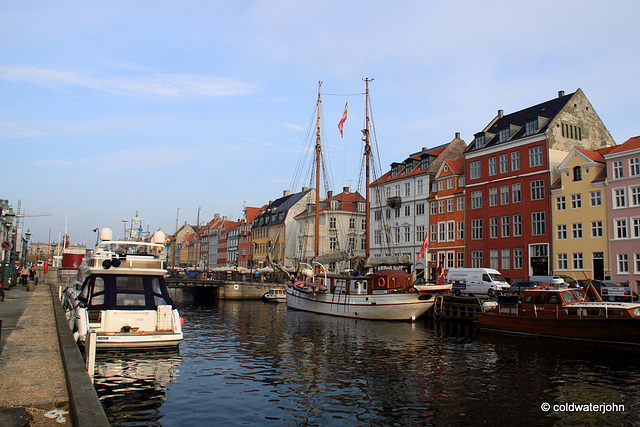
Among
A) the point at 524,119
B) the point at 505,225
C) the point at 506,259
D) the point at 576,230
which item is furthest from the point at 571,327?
the point at 524,119

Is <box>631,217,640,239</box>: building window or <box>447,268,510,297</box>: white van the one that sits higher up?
<box>631,217,640,239</box>: building window

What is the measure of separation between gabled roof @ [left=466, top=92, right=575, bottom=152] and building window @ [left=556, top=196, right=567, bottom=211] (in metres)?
7.01

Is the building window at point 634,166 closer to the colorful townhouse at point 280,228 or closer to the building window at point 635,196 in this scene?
the building window at point 635,196

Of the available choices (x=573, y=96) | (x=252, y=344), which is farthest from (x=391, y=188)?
(x=252, y=344)

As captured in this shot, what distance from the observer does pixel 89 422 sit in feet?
24.8

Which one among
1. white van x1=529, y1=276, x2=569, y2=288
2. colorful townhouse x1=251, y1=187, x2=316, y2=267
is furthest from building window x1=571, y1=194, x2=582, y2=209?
colorful townhouse x1=251, y1=187, x2=316, y2=267

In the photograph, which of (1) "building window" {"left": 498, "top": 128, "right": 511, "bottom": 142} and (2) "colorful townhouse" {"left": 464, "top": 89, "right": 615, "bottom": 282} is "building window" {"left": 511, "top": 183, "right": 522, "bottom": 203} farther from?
(1) "building window" {"left": 498, "top": 128, "right": 511, "bottom": 142}

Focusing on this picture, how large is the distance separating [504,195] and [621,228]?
41.3 ft

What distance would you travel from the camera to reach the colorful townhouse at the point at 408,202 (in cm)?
6341

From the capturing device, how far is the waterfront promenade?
845 cm

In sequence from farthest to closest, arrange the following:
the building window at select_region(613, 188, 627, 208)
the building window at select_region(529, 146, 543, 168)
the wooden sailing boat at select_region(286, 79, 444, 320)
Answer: the building window at select_region(529, 146, 543, 168) → the building window at select_region(613, 188, 627, 208) → the wooden sailing boat at select_region(286, 79, 444, 320)

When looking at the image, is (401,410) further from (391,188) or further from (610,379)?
(391,188)

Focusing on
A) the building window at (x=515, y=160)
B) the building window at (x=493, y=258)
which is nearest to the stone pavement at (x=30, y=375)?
the building window at (x=493, y=258)

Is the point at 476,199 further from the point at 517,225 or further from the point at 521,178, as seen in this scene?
the point at 517,225
